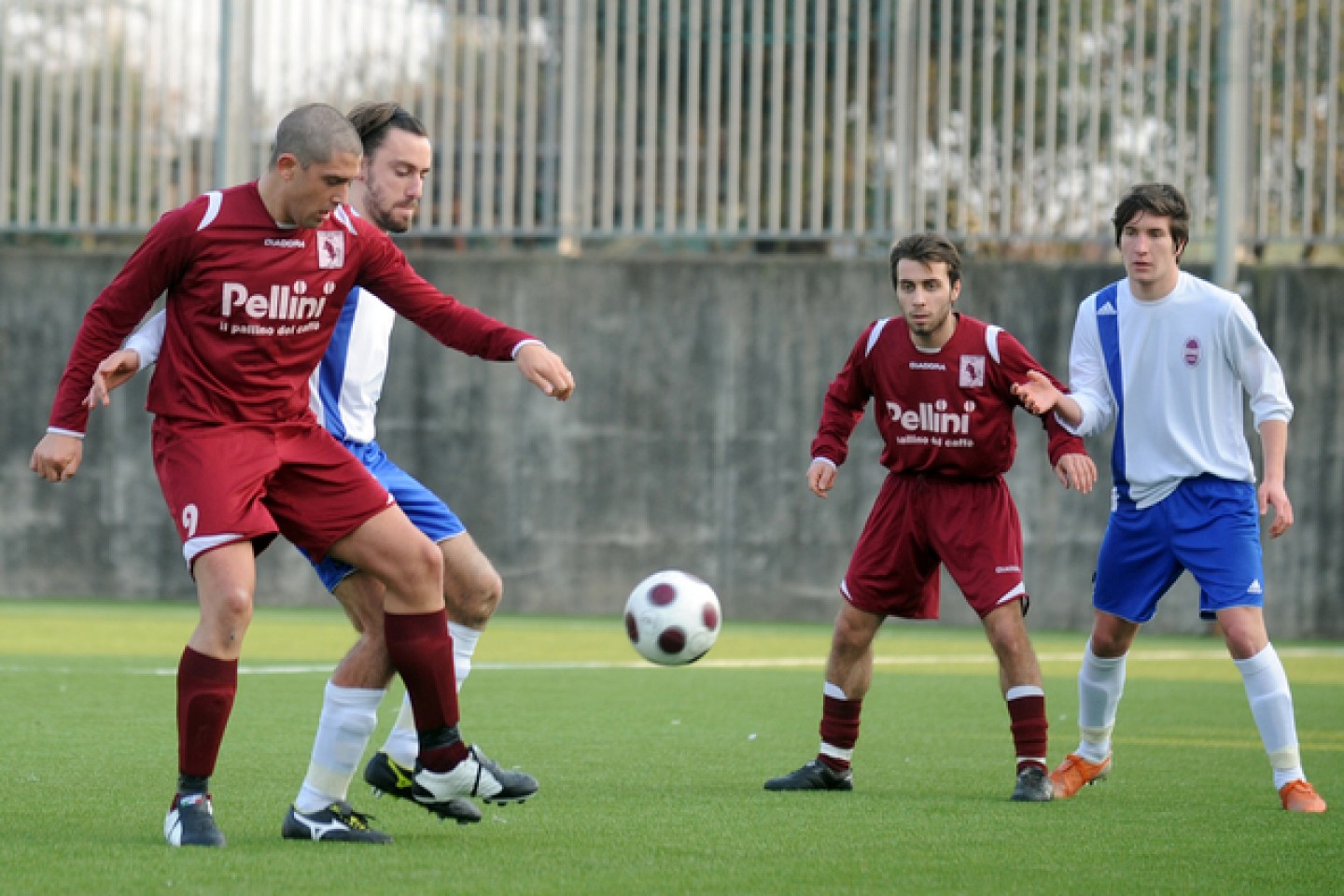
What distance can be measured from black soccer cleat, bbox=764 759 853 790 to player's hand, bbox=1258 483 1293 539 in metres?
1.67

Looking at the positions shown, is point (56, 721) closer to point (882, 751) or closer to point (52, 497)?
point (882, 751)

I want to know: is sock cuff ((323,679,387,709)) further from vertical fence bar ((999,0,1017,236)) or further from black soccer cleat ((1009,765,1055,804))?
vertical fence bar ((999,0,1017,236))

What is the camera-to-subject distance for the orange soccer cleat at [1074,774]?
6574mm

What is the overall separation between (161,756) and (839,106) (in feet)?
32.2

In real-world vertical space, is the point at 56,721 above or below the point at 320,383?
below

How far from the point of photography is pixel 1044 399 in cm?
654

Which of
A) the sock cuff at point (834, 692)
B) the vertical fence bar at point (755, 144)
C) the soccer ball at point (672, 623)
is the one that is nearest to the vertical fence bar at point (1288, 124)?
the vertical fence bar at point (755, 144)

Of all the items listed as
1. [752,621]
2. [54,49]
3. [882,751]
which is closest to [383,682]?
[882,751]

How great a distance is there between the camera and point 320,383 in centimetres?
609

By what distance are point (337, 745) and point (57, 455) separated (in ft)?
3.62

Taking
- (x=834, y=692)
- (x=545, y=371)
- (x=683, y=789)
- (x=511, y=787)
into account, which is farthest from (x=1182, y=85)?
(x=511, y=787)

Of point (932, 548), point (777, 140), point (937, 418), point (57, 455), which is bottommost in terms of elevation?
point (932, 548)

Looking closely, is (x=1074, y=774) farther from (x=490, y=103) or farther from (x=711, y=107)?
(x=490, y=103)

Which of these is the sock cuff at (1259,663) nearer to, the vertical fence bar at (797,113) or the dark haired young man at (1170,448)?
the dark haired young man at (1170,448)
